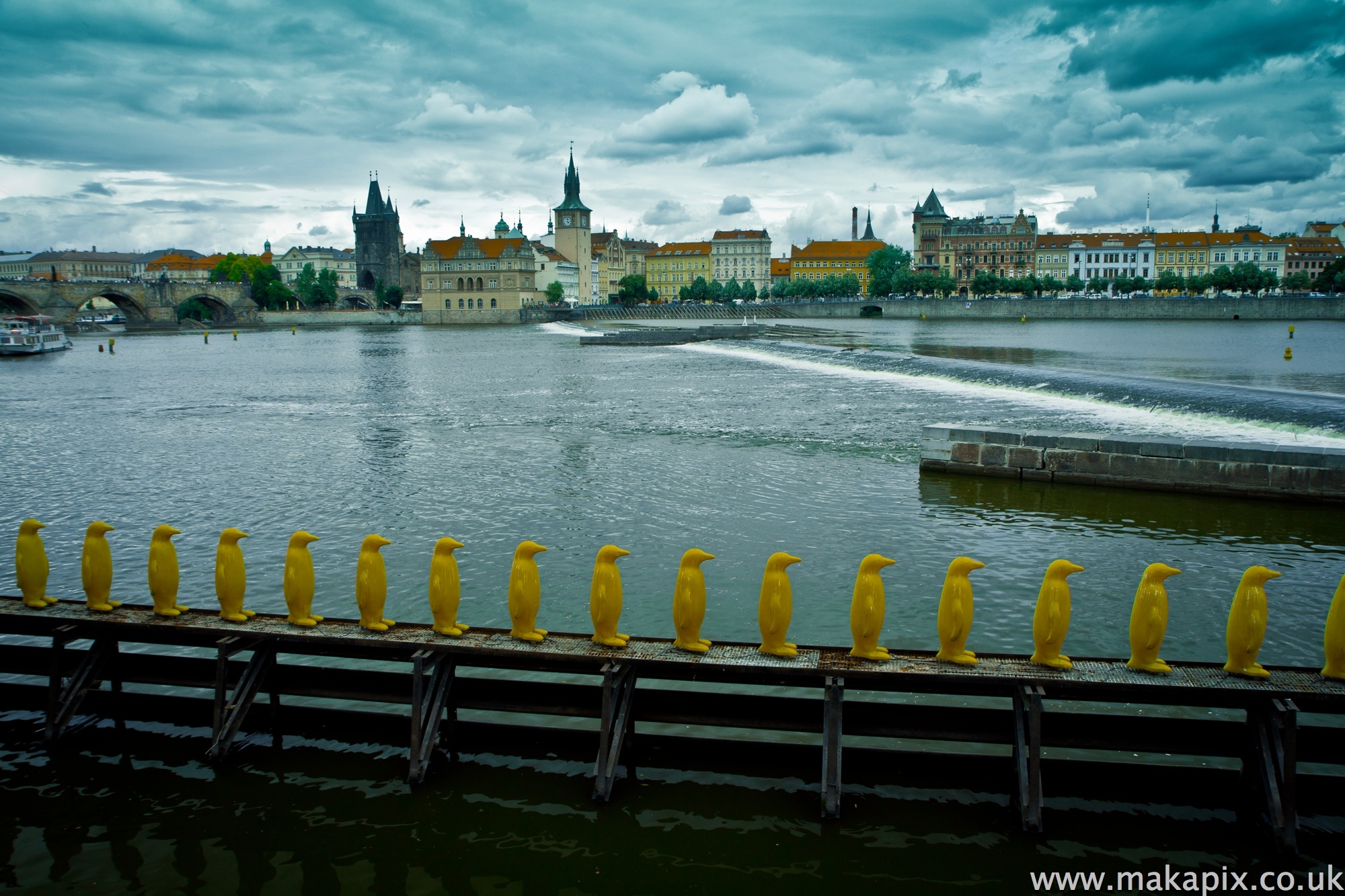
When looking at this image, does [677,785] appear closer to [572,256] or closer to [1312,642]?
[1312,642]

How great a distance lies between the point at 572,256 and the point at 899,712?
15900cm

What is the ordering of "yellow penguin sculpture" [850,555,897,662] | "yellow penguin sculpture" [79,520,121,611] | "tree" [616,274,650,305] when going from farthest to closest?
"tree" [616,274,650,305], "yellow penguin sculpture" [79,520,121,611], "yellow penguin sculpture" [850,555,897,662]

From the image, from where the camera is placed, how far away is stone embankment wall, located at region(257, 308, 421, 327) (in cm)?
13112

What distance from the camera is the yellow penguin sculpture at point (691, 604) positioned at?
6.70m

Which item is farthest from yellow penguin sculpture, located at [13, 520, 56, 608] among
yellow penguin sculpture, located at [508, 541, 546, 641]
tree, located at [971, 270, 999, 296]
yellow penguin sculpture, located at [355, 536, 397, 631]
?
tree, located at [971, 270, 999, 296]

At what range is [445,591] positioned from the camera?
7098 millimetres

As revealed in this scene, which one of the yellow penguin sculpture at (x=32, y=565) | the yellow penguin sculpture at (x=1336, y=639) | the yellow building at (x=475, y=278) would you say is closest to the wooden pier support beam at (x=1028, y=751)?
the yellow penguin sculpture at (x=1336, y=639)

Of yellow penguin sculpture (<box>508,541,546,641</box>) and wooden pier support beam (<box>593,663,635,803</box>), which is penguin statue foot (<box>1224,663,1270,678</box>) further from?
yellow penguin sculpture (<box>508,541,546,641</box>)

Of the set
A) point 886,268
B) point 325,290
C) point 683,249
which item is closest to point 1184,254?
point 886,268

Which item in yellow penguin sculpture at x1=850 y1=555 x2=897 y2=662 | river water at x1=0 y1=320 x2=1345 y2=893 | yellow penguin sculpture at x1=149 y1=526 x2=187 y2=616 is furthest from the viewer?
yellow penguin sculpture at x1=149 y1=526 x2=187 y2=616

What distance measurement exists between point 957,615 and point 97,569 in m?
7.24

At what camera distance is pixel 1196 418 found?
73.4ft

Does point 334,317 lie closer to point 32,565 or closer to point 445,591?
point 32,565

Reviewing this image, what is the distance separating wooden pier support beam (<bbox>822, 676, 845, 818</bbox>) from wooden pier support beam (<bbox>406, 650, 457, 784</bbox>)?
2.95 metres
